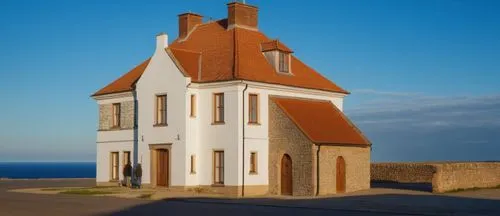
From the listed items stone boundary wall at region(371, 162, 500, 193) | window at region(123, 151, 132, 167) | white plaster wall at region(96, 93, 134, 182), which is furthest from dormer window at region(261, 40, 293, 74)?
window at region(123, 151, 132, 167)

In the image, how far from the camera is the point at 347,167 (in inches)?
1563

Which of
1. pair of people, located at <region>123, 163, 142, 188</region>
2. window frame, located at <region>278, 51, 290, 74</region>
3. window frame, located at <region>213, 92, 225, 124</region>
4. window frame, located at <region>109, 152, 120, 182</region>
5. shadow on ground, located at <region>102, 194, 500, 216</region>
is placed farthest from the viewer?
window frame, located at <region>109, 152, 120, 182</region>

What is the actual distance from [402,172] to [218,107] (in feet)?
57.1

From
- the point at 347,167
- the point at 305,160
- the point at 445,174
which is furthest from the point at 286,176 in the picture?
the point at 445,174

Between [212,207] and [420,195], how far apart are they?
12.1 metres

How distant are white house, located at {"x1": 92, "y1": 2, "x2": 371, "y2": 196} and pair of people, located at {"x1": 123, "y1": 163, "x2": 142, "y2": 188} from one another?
0.42 meters

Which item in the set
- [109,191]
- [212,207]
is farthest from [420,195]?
[109,191]

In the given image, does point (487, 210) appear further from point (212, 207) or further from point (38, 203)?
point (38, 203)

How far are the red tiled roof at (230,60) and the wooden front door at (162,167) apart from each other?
4669 millimetres

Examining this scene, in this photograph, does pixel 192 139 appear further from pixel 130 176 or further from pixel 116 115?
pixel 116 115

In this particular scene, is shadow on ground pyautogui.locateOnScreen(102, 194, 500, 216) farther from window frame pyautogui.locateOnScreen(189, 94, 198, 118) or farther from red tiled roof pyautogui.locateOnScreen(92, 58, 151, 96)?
red tiled roof pyautogui.locateOnScreen(92, 58, 151, 96)

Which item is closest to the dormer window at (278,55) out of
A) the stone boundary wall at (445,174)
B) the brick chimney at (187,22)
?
the brick chimney at (187,22)

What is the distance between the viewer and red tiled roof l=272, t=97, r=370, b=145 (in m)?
38.3

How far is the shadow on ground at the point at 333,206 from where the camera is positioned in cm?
2655
